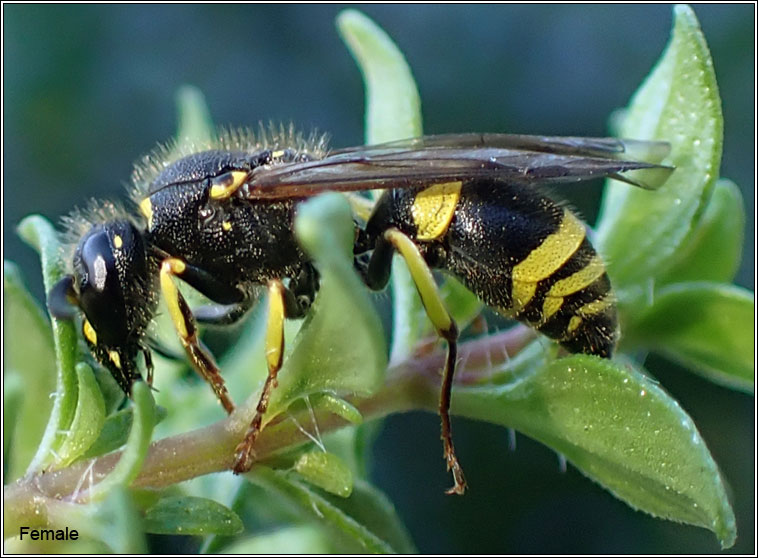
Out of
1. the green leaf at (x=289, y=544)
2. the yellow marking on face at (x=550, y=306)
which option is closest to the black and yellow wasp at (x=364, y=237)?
the yellow marking on face at (x=550, y=306)

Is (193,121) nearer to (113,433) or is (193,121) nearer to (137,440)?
(113,433)

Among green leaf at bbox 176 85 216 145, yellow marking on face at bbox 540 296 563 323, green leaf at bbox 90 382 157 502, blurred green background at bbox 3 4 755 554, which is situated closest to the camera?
green leaf at bbox 90 382 157 502

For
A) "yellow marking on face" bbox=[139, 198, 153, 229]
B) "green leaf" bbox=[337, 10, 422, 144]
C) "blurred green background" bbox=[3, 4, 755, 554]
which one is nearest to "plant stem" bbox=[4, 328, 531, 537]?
"green leaf" bbox=[337, 10, 422, 144]

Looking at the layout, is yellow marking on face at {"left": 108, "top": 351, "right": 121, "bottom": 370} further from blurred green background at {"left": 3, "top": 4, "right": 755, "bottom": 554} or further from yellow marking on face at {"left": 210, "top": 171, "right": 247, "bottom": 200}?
blurred green background at {"left": 3, "top": 4, "right": 755, "bottom": 554}

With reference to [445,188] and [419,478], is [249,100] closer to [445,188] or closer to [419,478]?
[419,478]

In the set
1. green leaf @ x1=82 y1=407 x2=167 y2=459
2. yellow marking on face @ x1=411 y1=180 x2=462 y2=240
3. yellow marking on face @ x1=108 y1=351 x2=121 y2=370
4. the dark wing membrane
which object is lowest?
green leaf @ x1=82 y1=407 x2=167 y2=459

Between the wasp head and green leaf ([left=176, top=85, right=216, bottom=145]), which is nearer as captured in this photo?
the wasp head

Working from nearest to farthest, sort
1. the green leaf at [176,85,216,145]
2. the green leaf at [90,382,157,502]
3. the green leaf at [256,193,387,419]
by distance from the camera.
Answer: the green leaf at [256,193,387,419] < the green leaf at [90,382,157,502] < the green leaf at [176,85,216,145]

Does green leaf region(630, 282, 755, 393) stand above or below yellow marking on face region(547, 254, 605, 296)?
below
